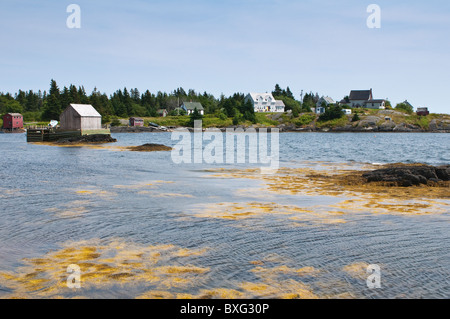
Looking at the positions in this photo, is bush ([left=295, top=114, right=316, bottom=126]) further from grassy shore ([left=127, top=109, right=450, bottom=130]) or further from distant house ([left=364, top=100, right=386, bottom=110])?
distant house ([left=364, top=100, right=386, bottom=110])

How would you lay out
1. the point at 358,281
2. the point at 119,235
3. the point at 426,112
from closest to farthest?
the point at 358,281 → the point at 119,235 → the point at 426,112

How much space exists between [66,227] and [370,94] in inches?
8009

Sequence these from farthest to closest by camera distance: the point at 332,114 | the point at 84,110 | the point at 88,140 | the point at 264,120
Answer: the point at 264,120 < the point at 332,114 < the point at 84,110 < the point at 88,140

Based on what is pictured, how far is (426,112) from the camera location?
183 m

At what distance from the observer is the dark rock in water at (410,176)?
23391mm

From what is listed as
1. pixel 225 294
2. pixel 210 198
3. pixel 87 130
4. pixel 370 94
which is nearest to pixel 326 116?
pixel 370 94

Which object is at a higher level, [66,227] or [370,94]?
[370,94]

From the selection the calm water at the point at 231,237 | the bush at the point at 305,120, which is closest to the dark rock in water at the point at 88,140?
the calm water at the point at 231,237

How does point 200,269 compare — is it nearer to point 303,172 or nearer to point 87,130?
point 303,172

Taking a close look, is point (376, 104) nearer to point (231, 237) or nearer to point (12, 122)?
point (12, 122)

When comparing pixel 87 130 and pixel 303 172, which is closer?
pixel 303 172

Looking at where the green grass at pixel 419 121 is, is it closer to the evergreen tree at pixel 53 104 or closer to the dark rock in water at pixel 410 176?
the evergreen tree at pixel 53 104

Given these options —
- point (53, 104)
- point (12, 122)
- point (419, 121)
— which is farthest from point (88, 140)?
point (419, 121)

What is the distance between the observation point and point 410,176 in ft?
77.2
